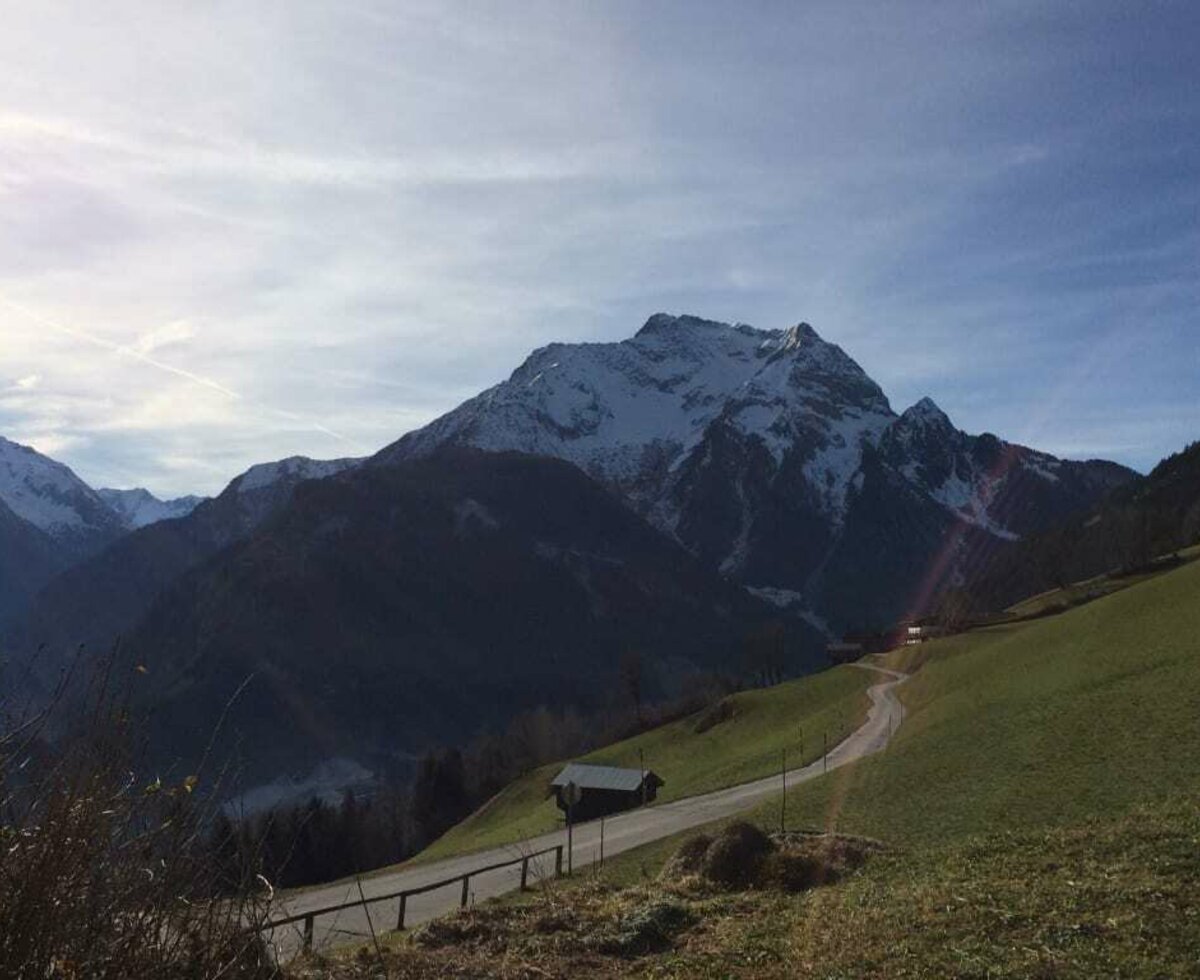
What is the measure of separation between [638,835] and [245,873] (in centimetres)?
3921

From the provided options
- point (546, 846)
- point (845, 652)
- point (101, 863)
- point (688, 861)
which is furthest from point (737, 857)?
Result: point (845, 652)

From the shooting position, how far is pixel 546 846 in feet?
168

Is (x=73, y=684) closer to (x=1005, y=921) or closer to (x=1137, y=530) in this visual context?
(x=1005, y=921)

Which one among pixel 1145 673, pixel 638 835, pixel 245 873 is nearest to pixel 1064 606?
pixel 1145 673

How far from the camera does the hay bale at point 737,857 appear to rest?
21.6m

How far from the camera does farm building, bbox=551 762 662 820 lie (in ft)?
209

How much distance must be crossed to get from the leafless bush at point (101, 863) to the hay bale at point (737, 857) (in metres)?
15.7

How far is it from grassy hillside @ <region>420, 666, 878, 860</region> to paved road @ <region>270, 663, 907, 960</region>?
12.6 ft

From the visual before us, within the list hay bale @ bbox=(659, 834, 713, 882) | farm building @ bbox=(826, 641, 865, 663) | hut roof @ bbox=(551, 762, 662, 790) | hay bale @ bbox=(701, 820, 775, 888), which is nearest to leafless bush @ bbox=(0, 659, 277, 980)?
hay bale @ bbox=(701, 820, 775, 888)

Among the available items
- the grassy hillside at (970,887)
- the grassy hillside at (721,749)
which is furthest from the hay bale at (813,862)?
the grassy hillside at (721,749)

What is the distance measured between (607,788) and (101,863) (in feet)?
195

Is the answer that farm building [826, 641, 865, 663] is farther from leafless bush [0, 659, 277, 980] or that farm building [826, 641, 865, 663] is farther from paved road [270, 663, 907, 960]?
leafless bush [0, 659, 277, 980]

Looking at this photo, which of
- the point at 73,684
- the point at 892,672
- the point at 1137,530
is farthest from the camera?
the point at 1137,530

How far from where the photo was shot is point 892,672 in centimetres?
9788
